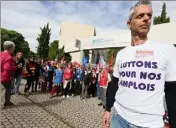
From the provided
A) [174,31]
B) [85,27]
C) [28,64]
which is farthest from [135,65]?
[85,27]

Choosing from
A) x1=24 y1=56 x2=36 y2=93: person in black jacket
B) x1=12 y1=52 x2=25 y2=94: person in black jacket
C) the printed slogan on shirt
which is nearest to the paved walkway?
x1=12 y1=52 x2=25 y2=94: person in black jacket

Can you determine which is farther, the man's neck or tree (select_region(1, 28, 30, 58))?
tree (select_region(1, 28, 30, 58))

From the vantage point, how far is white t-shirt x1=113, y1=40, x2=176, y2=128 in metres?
2.09

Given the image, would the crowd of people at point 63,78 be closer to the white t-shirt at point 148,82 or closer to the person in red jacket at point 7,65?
the person in red jacket at point 7,65

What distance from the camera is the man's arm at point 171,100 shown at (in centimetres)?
203

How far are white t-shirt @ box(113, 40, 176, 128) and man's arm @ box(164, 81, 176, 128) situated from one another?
0.04m

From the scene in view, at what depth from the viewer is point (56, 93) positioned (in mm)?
13109

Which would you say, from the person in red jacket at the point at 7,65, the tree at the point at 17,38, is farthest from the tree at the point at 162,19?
the tree at the point at 17,38

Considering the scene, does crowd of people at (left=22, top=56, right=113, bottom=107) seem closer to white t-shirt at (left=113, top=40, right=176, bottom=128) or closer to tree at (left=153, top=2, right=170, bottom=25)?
white t-shirt at (left=113, top=40, right=176, bottom=128)

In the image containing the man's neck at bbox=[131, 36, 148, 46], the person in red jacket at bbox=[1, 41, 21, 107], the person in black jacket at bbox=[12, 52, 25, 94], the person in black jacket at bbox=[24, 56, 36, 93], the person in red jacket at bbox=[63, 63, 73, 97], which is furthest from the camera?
the person in red jacket at bbox=[63, 63, 73, 97]

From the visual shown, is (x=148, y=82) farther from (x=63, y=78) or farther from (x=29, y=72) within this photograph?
(x=63, y=78)

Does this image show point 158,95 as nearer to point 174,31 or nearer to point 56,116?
point 56,116

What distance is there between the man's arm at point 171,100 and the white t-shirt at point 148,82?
0.13 ft

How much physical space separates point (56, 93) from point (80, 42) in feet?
49.0
